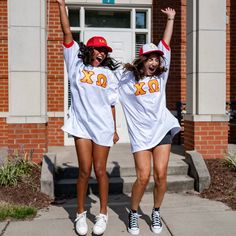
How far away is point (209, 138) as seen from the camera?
694cm

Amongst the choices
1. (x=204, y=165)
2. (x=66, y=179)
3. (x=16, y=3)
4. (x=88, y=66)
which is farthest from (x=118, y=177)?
(x=16, y=3)

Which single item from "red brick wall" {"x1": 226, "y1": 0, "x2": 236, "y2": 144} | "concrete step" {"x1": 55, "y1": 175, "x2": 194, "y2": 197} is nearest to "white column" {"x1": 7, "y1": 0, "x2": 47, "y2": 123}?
"concrete step" {"x1": 55, "y1": 175, "x2": 194, "y2": 197}

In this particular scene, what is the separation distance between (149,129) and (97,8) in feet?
18.7

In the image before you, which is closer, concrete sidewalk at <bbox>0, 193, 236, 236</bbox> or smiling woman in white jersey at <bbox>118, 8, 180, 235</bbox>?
smiling woman in white jersey at <bbox>118, 8, 180, 235</bbox>

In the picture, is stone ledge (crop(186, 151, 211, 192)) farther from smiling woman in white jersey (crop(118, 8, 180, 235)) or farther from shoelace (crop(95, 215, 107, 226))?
shoelace (crop(95, 215, 107, 226))

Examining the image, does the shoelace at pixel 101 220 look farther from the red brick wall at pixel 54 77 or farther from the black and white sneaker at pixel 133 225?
the red brick wall at pixel 54 77

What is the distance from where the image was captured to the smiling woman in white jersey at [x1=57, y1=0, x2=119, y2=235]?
4.11 m

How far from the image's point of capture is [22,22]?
6590 mm

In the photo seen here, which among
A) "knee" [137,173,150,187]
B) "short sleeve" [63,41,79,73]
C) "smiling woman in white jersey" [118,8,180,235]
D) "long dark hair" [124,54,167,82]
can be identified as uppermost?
"short sleeve" [63,41,79,73]

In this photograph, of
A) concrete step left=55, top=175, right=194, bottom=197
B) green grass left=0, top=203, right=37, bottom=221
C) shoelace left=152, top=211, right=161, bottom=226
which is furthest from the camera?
concrete step left=55, top=175, right=194, bottom=197

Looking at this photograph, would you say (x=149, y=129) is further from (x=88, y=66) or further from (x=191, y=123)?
(x=191, y=123)

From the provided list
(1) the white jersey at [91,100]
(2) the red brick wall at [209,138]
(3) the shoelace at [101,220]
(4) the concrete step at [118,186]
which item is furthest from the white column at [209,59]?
(3) the shoelace at [101,220]

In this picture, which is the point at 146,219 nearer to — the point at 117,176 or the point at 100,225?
the point at 100,225

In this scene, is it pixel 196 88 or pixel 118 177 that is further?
pixel 196 88
